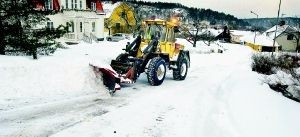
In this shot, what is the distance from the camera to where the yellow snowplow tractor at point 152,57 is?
1250cm

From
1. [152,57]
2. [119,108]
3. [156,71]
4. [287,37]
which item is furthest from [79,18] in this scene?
[287,37]

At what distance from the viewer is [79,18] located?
3584 centimetres

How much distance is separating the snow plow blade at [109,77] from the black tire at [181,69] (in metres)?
4.03

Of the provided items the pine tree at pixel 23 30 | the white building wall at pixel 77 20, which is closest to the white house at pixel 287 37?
the white building wall at pixel 77 20

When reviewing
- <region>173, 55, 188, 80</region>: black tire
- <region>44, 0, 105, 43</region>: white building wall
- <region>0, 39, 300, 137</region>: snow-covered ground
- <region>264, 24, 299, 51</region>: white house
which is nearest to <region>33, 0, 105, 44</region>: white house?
<region>44, 0, 105, 43</region>: white building wall

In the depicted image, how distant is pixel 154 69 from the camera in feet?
42.2

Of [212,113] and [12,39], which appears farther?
[12,39]

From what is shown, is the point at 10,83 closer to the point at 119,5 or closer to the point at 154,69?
the point at 154,69

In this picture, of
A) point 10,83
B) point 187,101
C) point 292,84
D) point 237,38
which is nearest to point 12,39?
point 10,83

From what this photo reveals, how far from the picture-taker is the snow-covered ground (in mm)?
7703

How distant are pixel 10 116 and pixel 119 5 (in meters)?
55.2

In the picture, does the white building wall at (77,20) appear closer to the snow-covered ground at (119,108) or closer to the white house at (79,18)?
the white house at (79,18)

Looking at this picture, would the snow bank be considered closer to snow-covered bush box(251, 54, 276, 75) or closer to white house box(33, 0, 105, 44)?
snow-covered bush box(251, 54, 276, 75)

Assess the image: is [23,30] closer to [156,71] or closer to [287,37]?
[156,71]
